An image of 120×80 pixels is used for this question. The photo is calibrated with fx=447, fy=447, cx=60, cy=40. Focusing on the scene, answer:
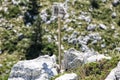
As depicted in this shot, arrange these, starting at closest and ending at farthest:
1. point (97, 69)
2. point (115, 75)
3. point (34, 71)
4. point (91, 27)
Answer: point (115, 75) → point (97, 69) → point (34, 71) → point (91, 27)

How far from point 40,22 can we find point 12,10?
688cm

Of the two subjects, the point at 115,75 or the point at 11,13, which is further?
the point at 11,13

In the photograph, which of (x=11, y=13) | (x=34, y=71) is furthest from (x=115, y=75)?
(x=11, y=13)

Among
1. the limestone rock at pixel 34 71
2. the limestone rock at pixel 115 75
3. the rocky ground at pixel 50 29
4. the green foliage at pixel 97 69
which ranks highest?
the limestone rock at pixel 115 75

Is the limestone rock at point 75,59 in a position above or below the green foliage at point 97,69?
below

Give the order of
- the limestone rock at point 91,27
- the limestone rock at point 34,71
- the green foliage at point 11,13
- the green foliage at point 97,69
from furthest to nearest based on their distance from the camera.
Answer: the green foliage at point 11,13 < the limestone rock at point 91,27 < the limestone rock at point 34,71 < the green foliage at point 97,69

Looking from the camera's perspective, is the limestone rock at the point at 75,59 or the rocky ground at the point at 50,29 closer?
the limestone rock at the point at 75,59

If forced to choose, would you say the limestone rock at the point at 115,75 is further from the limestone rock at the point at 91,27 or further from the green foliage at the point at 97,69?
the limestone rock at the point at 91,27

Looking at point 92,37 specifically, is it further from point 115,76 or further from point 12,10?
point 115,76

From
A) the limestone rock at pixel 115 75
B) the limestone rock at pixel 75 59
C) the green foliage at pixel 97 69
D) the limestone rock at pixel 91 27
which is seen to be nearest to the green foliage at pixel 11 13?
the limestone rock at pixel 91 27

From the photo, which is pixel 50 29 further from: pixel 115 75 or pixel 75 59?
pixel 115 75

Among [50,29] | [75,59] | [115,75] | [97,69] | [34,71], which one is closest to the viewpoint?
[115,75]

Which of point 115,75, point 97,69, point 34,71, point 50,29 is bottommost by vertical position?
point 50,29

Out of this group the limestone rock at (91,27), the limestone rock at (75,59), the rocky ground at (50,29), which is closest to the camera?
the limestone rock at (75,59)
